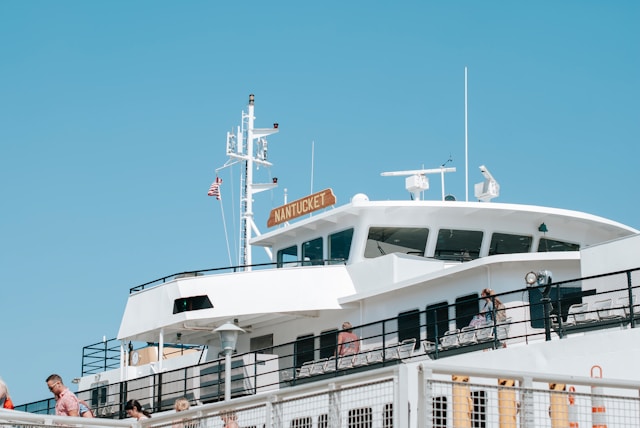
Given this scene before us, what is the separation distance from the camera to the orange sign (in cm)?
2513

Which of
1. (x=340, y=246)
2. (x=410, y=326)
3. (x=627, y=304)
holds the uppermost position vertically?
(x=340, y=246)

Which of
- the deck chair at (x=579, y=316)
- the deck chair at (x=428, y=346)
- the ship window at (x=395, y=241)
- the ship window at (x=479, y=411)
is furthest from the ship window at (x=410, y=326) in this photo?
the ship window at (x=479, y=411)

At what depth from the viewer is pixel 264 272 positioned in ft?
75.6

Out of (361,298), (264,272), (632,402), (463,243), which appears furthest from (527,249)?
(632,402)

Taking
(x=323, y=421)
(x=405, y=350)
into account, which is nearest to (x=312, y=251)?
(x=405, y=350)

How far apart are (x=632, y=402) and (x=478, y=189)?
14594 mm

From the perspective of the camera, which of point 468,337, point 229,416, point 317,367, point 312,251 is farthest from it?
point 312,251

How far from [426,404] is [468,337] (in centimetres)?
835

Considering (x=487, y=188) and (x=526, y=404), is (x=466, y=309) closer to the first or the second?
(x=487, y=188)

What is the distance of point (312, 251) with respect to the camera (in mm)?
24703

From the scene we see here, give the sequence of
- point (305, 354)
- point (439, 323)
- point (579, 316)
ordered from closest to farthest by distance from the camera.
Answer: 1. point (579, 316)
2. point (439, 323)
3. point (305, 354)

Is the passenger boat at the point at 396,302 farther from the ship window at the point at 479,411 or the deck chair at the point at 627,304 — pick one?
the ship window at the point at 479,411

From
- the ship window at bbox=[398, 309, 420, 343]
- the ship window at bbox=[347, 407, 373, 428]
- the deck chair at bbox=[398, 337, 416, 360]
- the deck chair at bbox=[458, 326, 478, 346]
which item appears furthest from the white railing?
the ship window at bbox=[398, 309, 420, 343]

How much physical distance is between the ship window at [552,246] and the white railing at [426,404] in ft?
39.7
